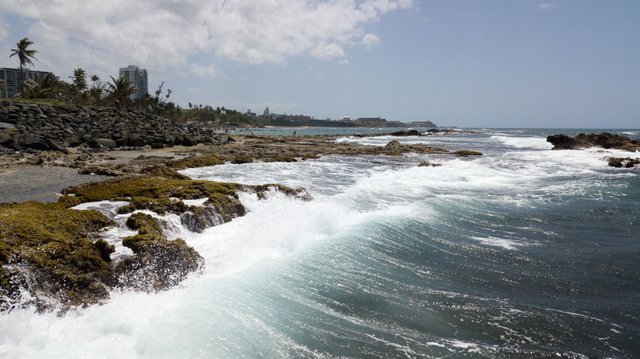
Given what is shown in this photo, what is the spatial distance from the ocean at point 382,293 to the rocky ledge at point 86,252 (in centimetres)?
33

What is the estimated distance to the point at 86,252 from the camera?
23.9 feet

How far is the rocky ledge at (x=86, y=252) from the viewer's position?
6.34 meters

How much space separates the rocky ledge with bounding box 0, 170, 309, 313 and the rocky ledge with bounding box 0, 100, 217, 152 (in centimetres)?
1836

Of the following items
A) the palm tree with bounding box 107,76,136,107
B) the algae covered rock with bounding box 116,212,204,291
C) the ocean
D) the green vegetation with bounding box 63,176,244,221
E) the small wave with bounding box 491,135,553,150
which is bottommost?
the ocean

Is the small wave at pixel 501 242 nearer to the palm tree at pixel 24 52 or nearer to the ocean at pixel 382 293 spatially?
the ocean at pixel 382 293

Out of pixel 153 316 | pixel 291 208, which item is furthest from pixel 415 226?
pixel 153 316

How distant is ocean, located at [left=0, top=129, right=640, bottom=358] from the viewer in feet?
19.0

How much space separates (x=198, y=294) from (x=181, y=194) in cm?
513

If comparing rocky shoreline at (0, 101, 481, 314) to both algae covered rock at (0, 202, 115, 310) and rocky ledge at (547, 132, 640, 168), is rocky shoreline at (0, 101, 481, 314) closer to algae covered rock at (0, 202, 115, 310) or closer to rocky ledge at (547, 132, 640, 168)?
algae covered rock at (0, 202, 115, 310)

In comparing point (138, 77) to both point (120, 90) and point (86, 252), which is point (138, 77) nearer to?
point (120, 90)

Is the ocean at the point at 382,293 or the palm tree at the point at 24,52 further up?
the palm tree at the point at 24,52

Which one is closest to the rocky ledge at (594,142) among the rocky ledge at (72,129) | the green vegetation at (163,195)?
the rocky ledge at (72,129)

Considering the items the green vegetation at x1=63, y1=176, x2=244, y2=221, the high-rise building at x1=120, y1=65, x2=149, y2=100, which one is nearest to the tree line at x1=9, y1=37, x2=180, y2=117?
the green vegetation at x1=63, y1=176, x2=244, y2=221

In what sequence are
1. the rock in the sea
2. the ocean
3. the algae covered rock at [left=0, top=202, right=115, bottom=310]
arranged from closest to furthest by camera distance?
1. the ocean
2. the algae covered rock at [left=0, top=202, right=115, bottom=310]
3. the rock in the sea
